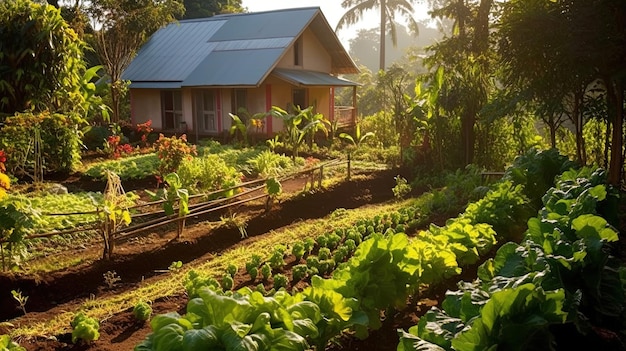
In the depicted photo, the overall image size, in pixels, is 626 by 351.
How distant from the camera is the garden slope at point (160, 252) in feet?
22.0

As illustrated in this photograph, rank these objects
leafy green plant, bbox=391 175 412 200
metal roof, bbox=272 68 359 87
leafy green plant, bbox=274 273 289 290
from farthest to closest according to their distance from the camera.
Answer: metal roof, bbox=272 68 359 87 → leafy green plant, bbox=391 175 412 200 → leafy green plant, bbox=274 273 289 290

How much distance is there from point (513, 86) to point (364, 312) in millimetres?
8112

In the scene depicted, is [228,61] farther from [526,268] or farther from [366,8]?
[526,268]

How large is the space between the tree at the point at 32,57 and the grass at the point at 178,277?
7316 mm

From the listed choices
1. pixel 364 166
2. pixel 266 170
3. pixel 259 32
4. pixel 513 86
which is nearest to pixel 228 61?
pixel 259 32

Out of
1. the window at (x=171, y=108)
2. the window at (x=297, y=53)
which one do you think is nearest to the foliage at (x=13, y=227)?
the window at (x=171, y=108)

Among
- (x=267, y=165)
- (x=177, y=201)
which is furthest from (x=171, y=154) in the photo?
(x=177, y=201)

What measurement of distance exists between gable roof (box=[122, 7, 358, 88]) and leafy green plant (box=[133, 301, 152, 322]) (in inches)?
568

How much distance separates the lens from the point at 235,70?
20484mm

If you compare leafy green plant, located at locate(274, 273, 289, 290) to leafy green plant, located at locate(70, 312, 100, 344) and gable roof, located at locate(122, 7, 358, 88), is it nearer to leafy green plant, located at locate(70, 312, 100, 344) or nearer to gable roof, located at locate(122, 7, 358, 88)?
leafy green plant, located at locate(70, 312, 100, 344)

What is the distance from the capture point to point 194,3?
33156 mm

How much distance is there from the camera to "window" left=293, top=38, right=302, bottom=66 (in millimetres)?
22959

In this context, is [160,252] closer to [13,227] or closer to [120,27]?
[13,227]

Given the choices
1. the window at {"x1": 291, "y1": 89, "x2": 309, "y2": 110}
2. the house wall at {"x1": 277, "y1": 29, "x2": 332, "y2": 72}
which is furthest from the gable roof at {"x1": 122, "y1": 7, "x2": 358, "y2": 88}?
→ the window at {"x1": 291, "y1": 89, "x2": 309, "y2": 110}
